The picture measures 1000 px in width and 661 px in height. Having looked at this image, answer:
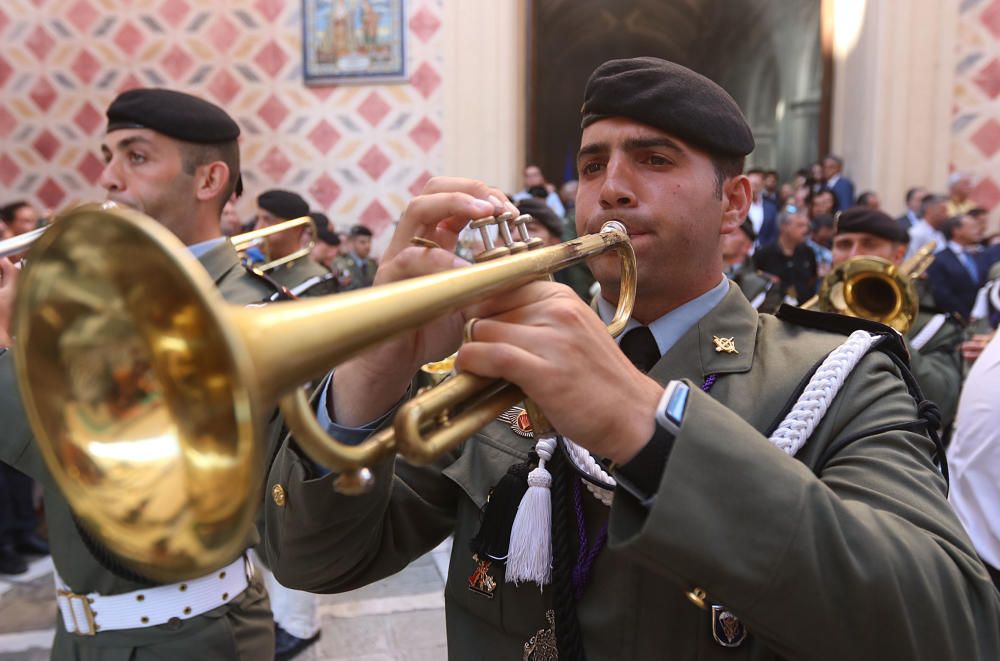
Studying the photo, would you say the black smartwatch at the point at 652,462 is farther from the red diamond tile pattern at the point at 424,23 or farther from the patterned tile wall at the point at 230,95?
the red diamond tile pattern at the point at 424,23

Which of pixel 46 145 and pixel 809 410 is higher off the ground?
pixel 46 145

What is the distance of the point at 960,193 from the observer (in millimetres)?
10133

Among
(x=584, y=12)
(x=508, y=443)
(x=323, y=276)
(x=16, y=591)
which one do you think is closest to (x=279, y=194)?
(x=323, y=276)

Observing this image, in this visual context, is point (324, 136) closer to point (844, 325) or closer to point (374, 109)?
point (374, 109)

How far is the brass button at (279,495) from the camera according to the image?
1464 mm

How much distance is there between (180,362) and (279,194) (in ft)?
17.1

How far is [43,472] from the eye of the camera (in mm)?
1955

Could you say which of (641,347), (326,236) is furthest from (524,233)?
(326,236)

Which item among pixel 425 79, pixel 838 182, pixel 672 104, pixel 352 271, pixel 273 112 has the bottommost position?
pixel 352 271

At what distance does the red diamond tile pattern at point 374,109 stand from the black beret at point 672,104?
31.1ft

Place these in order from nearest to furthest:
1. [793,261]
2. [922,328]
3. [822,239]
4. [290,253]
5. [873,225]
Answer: [922,328]
[873,225]
[290,253]
[793,261]
[822,239]

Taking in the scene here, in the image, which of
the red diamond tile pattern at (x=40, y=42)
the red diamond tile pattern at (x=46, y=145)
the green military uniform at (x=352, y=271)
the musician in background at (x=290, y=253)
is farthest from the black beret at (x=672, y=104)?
A: the red diamond tile pattern at (x=40, y=42)

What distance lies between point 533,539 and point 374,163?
9900 mm

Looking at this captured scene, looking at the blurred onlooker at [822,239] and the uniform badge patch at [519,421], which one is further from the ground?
the uniform badge patch at [519,421]
